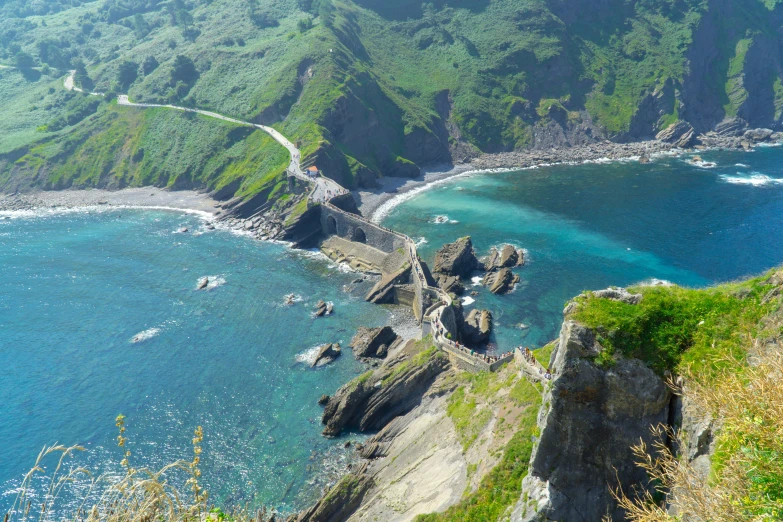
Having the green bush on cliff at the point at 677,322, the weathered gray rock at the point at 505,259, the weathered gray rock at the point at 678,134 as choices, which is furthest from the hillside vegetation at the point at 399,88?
the green bush on cliff at the point at 677,322

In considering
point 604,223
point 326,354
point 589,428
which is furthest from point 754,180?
point 589,428

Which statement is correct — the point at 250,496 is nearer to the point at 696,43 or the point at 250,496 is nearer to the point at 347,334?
the point at 347,334

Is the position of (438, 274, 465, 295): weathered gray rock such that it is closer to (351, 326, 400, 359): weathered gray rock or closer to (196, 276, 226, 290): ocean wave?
(351, 326, 400, 359): weathered gray rock

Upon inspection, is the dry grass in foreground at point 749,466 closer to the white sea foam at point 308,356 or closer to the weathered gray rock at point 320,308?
the white sea foam at point 308,356

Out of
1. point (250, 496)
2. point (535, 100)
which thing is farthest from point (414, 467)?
point (535, 100)

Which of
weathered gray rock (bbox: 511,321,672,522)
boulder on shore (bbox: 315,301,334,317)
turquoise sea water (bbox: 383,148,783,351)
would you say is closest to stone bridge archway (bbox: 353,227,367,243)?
turquoise sea water (bbox: 383,148,783,351)

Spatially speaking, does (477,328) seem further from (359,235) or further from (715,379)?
(715,379)
